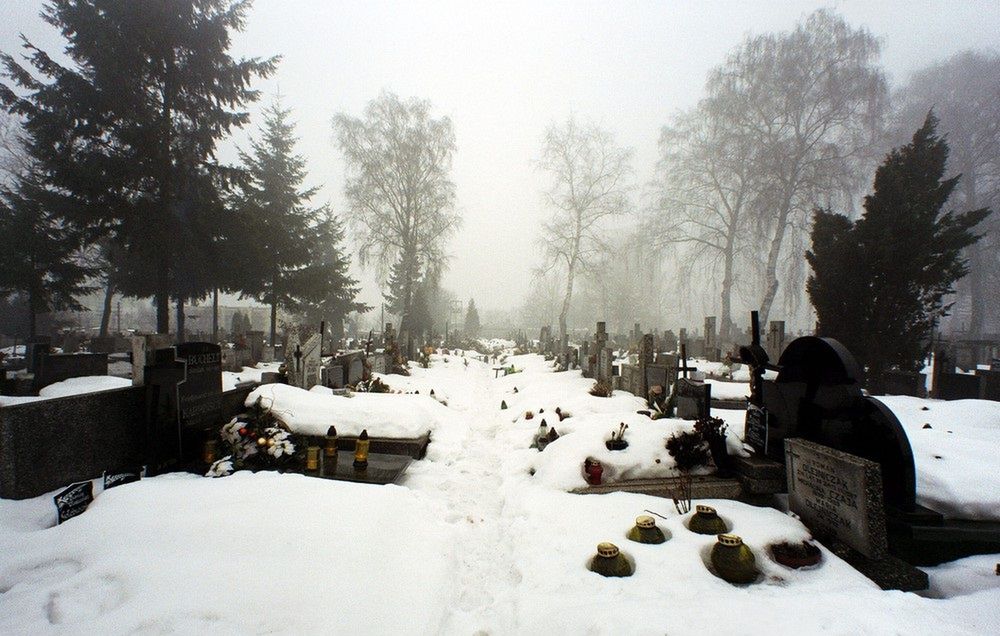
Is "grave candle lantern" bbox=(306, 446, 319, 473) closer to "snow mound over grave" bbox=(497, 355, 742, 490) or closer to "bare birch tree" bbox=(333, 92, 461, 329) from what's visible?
"snow mound over grave" bbox=(497, 355, 742, 490)

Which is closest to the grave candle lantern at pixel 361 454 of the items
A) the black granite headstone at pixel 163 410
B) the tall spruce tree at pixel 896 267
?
the black granite headstone at pixel 163 410

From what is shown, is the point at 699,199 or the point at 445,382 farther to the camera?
the point at 699,199

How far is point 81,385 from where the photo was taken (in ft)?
29.2

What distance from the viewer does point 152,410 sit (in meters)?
4.76

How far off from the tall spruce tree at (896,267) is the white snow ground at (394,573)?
7454 mm

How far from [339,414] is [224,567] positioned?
138 inches

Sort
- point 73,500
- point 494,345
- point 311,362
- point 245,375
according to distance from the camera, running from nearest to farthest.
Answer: point 73,500 < point 311,362 < point 245,375 < point 494,345

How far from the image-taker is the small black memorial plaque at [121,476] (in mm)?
4145

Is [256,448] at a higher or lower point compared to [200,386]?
lower

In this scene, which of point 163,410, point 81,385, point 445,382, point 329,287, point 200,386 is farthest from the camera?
point 329,287

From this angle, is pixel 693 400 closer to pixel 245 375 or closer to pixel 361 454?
pixel 361 454

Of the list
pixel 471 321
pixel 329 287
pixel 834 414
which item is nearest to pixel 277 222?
pixel 329 287

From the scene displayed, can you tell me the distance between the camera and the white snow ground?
8.00ft

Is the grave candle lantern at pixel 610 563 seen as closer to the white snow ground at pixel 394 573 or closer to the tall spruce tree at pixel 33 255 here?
the white snow ground at pixel 394 573
